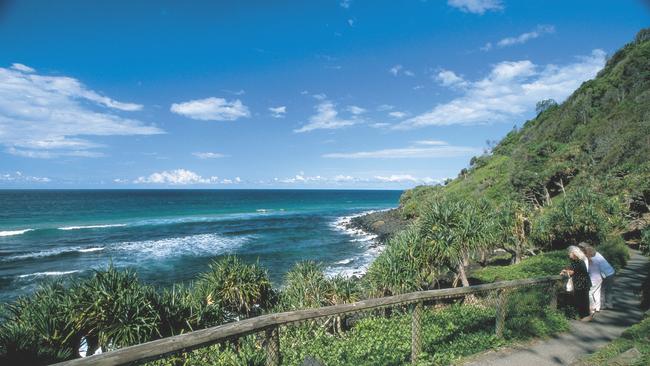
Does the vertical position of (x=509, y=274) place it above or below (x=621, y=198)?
below

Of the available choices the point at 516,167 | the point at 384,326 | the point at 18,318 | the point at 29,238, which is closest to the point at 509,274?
the point at 384,326

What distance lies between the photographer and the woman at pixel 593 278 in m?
9.14

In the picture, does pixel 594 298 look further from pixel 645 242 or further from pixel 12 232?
pixel 12 232

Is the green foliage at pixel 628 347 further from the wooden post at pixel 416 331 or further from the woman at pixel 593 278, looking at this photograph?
the wooden post at pixel 416 331

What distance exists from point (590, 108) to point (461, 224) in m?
65.9

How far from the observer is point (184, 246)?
4750 cm

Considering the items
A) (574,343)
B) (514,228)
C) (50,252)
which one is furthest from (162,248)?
(574,343)

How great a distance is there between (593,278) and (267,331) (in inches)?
349

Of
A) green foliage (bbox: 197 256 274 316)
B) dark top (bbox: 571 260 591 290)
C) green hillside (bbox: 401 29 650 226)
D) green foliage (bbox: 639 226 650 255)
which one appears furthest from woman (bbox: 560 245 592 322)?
green hillside (bbox: 401 29 650 226)

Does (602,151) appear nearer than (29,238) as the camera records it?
Yes

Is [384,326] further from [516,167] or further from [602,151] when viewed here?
[516,167]

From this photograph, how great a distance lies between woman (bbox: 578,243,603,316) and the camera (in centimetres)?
914

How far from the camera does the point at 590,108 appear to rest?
2576 inches

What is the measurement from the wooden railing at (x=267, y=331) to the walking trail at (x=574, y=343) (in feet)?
2.54
